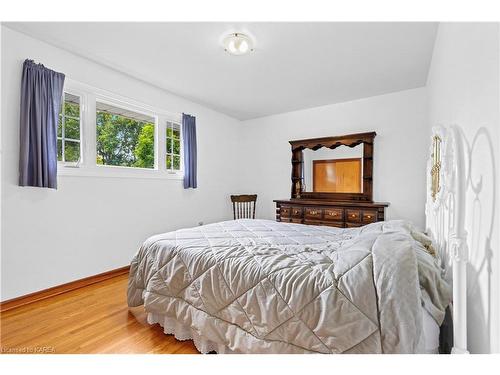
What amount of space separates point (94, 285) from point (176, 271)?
5.45 ft

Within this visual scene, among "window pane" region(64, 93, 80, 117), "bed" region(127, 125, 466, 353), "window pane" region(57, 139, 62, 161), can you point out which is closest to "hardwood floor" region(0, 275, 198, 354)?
"bed" region(127, 125, 466, 353)

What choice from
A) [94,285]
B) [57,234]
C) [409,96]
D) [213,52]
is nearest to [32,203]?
[57,234]

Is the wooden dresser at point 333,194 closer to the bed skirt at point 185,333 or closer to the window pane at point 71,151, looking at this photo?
the bed skirt at point 185,333

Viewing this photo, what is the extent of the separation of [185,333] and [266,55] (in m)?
2.59

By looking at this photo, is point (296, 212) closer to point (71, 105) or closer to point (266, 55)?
point (266, 55)

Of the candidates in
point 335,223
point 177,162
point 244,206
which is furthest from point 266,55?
point 244,206

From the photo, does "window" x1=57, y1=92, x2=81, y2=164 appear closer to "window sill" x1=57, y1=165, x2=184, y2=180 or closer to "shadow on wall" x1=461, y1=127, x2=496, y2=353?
"window sill" x1=57, y1=165, x2=184, y2=180

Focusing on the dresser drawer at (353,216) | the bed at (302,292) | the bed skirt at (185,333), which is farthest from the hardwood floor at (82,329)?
the dresser drawer at (353,216)

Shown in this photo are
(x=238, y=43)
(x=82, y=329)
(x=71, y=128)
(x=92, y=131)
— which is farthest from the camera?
(x=92, y=131)

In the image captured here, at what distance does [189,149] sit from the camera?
3.94 metres

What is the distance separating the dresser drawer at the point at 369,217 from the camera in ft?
11.3

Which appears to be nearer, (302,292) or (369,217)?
(302,292)

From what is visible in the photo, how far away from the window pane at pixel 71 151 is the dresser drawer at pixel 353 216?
11.4 ft

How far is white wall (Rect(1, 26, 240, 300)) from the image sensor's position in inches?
89.6
